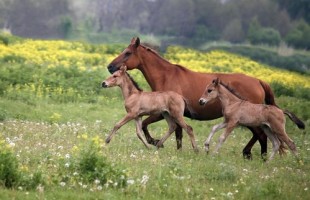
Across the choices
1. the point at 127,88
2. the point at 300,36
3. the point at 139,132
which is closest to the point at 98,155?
the point at 139,132

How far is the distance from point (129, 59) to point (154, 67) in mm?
581

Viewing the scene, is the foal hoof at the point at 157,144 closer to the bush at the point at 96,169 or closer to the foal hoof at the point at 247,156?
the foal hoof at the point at 247,156

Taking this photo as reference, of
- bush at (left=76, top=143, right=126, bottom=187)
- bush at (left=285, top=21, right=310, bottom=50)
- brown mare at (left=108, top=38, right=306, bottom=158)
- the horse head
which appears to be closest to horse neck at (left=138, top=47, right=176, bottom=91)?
brown mare at (left=108, top=38, right=306, bottom=158)

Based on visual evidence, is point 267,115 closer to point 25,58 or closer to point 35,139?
point 35,139

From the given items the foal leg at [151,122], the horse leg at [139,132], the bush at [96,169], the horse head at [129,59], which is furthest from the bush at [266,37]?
the bush at [96,169]

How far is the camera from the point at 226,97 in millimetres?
14656

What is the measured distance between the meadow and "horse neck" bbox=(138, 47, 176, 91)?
56.1 inches

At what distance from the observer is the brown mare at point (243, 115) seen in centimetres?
1415

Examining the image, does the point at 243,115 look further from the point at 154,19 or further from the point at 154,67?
the point at 154,19

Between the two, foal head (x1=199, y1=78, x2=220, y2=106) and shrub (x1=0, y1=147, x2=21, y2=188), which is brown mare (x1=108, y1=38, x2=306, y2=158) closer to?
foal head (x1=199, y1=78, x2=220, y2=106)

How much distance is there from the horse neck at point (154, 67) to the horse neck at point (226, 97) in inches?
58.8

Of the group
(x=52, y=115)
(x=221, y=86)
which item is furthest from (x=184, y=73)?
(x=52, y=115)

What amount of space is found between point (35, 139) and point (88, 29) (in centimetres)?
4181

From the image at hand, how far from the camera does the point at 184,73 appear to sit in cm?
1575
